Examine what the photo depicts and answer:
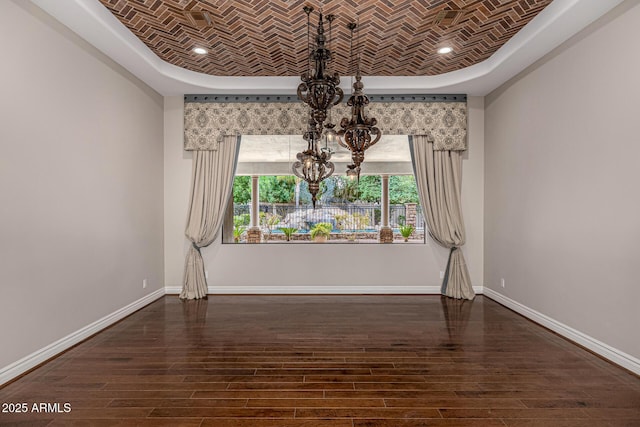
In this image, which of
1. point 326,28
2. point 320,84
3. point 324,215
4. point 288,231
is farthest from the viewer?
point 324,215

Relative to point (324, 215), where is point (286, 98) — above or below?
→ above

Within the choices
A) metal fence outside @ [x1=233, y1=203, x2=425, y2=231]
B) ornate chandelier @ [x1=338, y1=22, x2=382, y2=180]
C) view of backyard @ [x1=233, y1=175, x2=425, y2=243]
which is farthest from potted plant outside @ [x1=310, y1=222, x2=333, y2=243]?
ornate chandelier @ [x1=338, y1=22, x2=382, y2=180]

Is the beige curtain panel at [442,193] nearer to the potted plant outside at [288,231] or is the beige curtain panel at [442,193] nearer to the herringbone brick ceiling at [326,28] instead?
the herringbone brick ceiling at [326,28]

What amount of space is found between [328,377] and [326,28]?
333cm

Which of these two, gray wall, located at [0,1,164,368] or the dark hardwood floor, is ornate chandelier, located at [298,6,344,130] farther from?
gray wall, located at [0,1,164,368]

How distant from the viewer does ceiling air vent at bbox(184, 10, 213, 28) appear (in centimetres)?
328

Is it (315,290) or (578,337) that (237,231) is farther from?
(578,337)

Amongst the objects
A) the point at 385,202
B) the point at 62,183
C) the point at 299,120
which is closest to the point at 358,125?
the point at 62,183

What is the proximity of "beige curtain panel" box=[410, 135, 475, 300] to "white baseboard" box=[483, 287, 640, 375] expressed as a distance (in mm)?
912

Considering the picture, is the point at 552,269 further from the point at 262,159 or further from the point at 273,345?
the point at 262,159

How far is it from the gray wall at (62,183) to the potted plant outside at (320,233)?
8.33ft

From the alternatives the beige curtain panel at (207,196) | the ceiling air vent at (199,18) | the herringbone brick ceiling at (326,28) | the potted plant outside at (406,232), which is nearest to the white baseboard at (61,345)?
the beige curtain panel at (207,196)

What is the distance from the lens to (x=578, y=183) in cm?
340

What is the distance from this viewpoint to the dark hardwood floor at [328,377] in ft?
7.25
